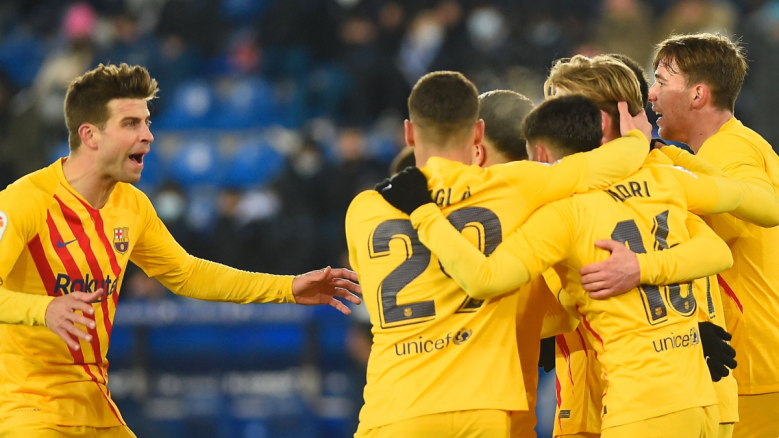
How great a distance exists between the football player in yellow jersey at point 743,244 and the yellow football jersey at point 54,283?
2.95 metres

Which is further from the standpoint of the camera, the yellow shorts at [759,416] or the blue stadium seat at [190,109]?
the blue stadium seat at [190,109]

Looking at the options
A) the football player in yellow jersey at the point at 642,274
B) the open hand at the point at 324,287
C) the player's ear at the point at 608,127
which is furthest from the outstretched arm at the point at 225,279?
the player's ear at the point at 608,127

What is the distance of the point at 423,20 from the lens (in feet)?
41.6

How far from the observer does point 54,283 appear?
4.57 meters

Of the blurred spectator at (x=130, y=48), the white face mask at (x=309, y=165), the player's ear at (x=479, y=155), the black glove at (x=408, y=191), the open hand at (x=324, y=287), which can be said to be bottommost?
the open hand at (x=324, y=287)

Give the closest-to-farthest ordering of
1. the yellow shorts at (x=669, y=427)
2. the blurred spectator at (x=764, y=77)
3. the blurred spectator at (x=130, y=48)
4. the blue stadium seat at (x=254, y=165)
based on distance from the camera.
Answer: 1. the yellow shorts at (x=669, y=427)
2. the blurred spectator at (x=764, y=77)
3. the blue stadium seat at (x=254, y=165)
4. the blurred spectator at (x=130, y=48)

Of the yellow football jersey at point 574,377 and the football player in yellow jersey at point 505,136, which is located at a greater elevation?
the football player in yellow jersey at point 505,136

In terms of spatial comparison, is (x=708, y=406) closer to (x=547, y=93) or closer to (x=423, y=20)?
(x=547, y=93)

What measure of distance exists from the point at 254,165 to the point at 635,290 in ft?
30.3

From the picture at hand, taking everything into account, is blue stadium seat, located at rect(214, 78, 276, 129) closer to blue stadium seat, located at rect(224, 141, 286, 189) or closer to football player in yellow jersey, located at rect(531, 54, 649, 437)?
blue stadium seat, located at rect(224, 141, 286, 189)

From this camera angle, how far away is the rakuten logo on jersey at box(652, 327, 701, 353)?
150 inches

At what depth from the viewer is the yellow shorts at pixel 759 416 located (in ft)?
15.7

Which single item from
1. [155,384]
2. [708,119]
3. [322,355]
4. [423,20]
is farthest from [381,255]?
[423,20]

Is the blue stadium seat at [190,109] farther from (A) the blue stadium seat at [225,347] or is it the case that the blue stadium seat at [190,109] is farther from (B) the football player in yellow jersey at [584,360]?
(B) the football player in yellow jersey at [584,360]
